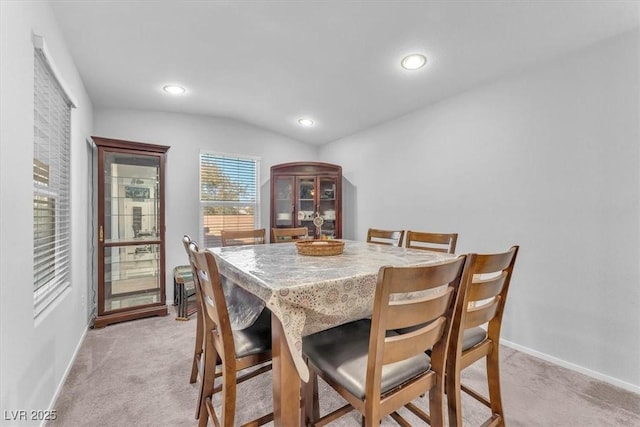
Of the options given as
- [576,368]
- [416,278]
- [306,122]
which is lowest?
[576,368]

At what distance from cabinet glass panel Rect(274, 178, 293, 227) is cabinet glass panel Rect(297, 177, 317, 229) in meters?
0.12

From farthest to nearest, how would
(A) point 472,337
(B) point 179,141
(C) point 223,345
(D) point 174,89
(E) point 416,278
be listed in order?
1. (B) point 179,141
2. (D) point 174,89
3. (A) point 472,337
4. (C) point 223,345
5. (E) point 416,278

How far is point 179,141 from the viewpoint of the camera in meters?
3.57

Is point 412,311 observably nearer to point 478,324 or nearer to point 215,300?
point 478,324

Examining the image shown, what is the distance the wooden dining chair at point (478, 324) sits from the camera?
118 centimetres

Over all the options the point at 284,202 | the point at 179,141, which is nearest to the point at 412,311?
the point at 284,202

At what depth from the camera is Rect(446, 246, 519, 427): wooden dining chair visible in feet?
3.87

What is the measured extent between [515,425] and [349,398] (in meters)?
1.18

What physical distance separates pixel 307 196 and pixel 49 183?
2624 mm

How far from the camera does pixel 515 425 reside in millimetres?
1560

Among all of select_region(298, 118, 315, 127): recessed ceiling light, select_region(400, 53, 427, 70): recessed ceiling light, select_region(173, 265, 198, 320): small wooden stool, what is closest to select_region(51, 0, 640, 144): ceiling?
select_region(400, 53, 427, 70): recessed ceiling light

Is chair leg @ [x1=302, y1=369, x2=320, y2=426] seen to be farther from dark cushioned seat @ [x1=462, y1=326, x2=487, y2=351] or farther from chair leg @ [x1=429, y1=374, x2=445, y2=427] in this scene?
dark cushioned seat @ [x1=462, y1=326, x2=487, y2=351]

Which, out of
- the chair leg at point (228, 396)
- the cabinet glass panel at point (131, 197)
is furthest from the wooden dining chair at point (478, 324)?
the cabinet glass panel at point (131, 197)

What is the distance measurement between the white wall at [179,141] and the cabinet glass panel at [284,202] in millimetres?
615
